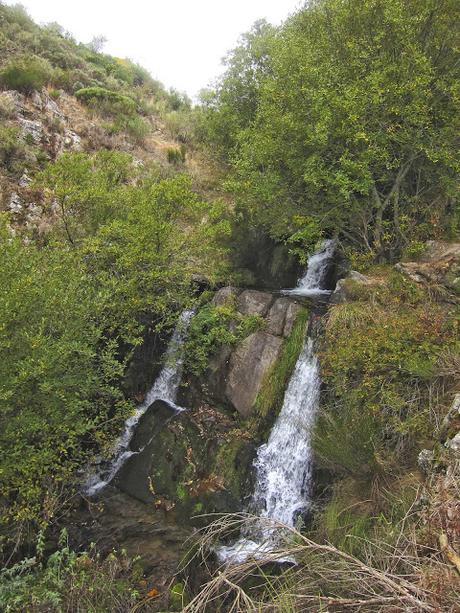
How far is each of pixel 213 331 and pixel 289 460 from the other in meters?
3.22

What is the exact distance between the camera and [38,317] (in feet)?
19.4

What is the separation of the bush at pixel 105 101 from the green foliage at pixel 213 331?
47.7 ft

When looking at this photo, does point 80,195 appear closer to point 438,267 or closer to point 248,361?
point 248,361

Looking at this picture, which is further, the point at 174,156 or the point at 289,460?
the point at 174,156

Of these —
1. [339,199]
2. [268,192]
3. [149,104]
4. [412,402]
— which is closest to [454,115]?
[339,199]

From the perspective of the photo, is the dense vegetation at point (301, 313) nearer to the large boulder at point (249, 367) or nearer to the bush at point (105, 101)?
the large boulder at point (249, 367)

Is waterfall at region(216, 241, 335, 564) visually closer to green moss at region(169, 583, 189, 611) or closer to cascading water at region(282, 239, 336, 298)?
green moss at region(169, 583, 189, 611)

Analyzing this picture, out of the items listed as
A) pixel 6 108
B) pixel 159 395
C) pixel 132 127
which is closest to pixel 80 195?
pixel 159 395

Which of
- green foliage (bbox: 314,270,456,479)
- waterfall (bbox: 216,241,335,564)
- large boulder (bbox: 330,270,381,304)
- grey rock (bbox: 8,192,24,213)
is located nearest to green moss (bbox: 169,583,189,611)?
waterfall (bbox: 216,241,335,564)

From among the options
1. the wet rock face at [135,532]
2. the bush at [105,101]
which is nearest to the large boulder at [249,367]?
the wet rock face at [135,532]

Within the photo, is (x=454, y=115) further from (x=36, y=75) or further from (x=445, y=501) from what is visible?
(x=36, y=75)

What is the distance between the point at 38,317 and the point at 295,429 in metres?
4.84

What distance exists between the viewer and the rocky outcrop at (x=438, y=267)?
709cm

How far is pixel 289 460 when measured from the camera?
7.25 m
